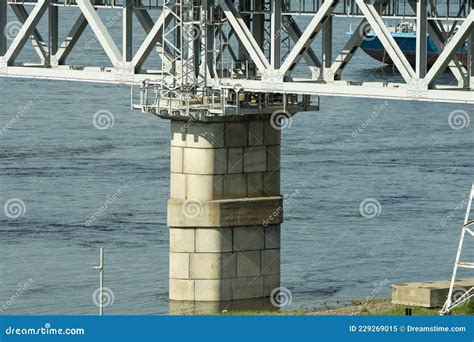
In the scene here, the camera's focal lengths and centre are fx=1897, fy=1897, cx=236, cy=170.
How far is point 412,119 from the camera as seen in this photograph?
9625 cm

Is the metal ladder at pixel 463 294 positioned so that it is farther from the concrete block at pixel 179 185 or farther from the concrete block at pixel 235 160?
the concrete block at pixel 179 185

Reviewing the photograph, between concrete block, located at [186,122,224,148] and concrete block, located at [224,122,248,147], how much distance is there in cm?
16

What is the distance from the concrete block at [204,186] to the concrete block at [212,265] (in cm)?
156

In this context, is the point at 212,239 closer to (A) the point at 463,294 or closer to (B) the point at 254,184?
(B) the point at 254,184

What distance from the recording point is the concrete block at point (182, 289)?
4981 cm

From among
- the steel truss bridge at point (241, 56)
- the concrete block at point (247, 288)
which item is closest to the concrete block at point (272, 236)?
the concrete block at point (247, 288)

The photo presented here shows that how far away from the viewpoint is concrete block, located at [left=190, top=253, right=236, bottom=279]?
163 feet

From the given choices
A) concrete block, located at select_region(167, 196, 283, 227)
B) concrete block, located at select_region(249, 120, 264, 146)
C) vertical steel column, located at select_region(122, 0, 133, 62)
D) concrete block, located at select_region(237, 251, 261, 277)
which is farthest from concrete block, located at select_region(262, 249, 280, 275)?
vertical steel column, located at select_region(122, 0, 133, 62)

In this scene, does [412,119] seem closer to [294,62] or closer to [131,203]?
[131,203]

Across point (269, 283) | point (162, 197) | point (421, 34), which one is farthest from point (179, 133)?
point (162, 197)

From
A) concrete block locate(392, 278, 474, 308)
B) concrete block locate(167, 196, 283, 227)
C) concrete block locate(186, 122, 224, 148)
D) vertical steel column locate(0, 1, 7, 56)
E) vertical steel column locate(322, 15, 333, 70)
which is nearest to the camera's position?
concrete block locate(392, 278, 474, 308)

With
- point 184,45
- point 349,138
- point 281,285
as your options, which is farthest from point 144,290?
point 349,138

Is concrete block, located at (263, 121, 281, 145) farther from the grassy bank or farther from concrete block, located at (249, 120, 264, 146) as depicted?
the grassy bank

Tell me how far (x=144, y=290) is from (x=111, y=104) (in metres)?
41.1
